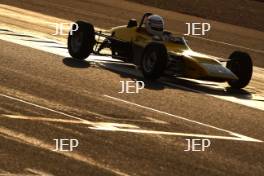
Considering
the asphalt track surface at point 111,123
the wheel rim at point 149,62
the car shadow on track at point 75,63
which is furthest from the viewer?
the car shadow on track at point 75,63

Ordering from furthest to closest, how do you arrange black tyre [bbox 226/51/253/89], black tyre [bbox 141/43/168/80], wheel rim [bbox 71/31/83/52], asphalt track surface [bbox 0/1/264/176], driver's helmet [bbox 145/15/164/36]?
1. wheel rim [bbox 71/31/83/52]
2. driver's helmet [bbox 145/15/164/36]
3. black tyre [bbox 226/51/253/89]
4. black tyre [bbox 141/43/168/80]
5. asphalt track surface [bbox 0/1/264/176]

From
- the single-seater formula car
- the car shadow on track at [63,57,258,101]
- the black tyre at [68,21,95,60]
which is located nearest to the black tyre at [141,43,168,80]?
the single-seater formula car

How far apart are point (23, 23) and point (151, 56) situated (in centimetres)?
1090

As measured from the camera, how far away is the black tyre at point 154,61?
734 inches

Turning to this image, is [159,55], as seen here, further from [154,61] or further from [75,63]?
[75,63]

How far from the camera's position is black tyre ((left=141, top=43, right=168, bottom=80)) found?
61.2 ft

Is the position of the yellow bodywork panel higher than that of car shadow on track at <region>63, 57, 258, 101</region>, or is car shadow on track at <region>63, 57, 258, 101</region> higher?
the yellow bodywork panel

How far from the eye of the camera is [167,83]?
63.5 ft

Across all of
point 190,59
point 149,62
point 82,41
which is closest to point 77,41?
point 82,41

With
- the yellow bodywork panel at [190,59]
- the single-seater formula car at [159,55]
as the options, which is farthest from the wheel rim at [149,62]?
the yellow bodywork panel at [190,59]

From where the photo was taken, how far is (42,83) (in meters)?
16.5

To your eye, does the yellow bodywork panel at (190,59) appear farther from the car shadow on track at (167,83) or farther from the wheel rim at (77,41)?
the wheel rim at (77,41)

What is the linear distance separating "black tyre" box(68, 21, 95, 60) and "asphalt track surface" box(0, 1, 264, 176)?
30 cm

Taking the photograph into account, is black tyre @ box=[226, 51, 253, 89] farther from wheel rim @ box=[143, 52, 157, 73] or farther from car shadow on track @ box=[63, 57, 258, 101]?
wheel rim @ box=[143, 52, 157, 73]
